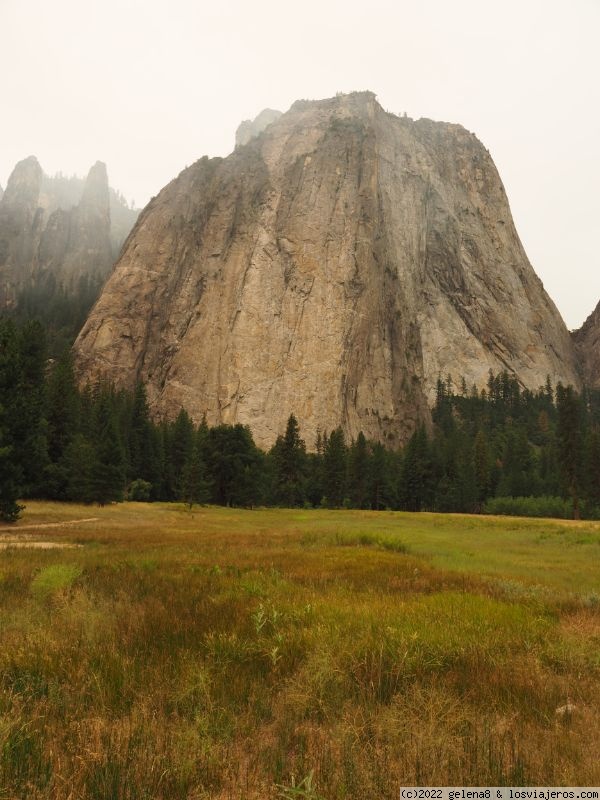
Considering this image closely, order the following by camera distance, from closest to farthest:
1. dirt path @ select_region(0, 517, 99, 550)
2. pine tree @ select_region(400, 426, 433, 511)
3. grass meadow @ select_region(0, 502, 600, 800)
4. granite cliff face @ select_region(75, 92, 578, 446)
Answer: grass meadow @ select_region(0, 502, 600, 800)
dirt path @ select_region(0, 517, 99, 550)
pine tree @ select_region(400, 426, 433, 511)
granite cliff face @ select_region(75, 92, 578, 446)

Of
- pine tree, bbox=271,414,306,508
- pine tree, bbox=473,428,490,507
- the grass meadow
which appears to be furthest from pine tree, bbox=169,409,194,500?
the grass meadow

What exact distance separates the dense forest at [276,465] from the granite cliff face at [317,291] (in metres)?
20.7

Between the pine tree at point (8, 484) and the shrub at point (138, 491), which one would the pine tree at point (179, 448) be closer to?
the shrub at point (138, 491)

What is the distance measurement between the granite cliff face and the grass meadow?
108 meters

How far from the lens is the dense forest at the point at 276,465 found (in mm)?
52031

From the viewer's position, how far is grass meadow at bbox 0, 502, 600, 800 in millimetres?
3342

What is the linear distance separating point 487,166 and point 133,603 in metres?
226

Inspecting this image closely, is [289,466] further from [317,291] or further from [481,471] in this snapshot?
[317,291]

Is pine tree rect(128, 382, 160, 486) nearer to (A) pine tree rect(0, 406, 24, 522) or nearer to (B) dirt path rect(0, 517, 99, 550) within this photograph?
(A) pine tree rect(0, 406, 24, 522)

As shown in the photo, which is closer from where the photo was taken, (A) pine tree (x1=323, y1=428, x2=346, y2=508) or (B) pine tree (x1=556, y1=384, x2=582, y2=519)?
(B) pine tree (x1=556, y1=384, x2=582, y2=519)

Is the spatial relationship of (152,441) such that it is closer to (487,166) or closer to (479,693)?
(479,693)

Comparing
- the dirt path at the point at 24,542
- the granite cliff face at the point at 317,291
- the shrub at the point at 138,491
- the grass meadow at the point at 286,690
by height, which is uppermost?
the granite cliff face at the point at 317,291

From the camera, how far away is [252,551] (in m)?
18.3

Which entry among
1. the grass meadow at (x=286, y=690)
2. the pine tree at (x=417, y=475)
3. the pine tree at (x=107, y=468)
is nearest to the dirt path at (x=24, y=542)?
the grass meadow at (x=286, y=690)
